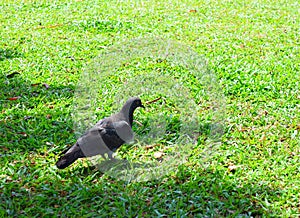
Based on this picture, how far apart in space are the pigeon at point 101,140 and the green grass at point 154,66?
0.20m

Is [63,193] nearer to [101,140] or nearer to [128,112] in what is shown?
[101,140]

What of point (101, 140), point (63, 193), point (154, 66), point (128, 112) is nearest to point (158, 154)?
point (128, 112)

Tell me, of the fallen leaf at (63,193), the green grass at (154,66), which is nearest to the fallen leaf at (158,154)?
the green grass at (154,66)

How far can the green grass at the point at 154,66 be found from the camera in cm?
356

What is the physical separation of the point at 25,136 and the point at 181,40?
3659mm

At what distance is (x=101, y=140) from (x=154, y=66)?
256cm

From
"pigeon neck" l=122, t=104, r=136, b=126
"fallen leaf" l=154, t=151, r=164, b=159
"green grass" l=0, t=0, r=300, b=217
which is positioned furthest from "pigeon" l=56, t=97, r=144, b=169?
"fallen leaf" l=154, t=151, r=164, b=159

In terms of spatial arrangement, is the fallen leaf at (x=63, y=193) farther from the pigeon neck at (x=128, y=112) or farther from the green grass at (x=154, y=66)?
the pigeon neck at (x=128, y=112)

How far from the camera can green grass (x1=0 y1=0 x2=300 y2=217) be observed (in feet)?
11.7

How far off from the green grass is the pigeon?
205 millimetres

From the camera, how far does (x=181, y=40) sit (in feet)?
24.1

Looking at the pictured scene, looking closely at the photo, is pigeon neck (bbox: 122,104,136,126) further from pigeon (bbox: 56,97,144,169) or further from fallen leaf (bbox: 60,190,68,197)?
fallen leaf (bbox: 60,190,68,197)

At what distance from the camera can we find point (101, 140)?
3.85 meters

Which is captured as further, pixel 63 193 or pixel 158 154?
pixel 158 154
